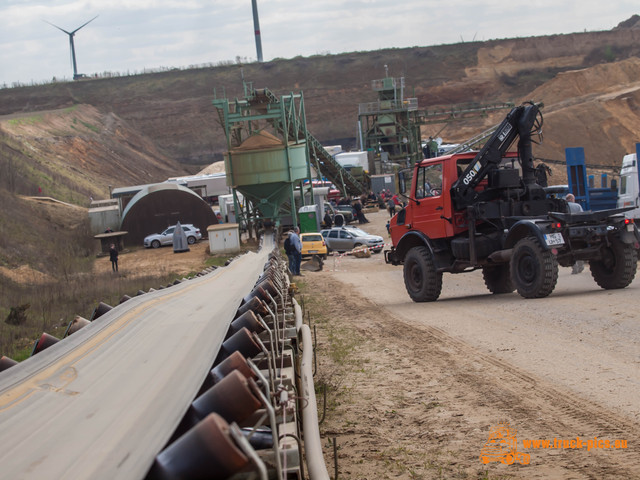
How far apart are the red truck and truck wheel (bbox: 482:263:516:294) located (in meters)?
0.02

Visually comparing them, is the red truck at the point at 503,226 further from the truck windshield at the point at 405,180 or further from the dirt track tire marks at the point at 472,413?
the dirt track tire marks at the point at 472,413

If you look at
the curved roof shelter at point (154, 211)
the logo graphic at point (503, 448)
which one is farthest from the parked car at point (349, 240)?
the logo graphic at point (503, 448)

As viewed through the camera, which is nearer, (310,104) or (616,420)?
(616,420)

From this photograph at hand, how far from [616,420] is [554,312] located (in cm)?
665

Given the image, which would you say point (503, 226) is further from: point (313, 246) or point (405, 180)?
point (313, 246)

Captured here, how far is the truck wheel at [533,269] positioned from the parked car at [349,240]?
21.3 metres

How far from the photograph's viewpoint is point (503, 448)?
6773mm

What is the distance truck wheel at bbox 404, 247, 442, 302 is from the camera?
1758 cm

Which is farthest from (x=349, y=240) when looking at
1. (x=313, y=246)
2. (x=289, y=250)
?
(x=289, y=250)

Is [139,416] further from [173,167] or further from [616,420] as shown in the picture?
[173,167]

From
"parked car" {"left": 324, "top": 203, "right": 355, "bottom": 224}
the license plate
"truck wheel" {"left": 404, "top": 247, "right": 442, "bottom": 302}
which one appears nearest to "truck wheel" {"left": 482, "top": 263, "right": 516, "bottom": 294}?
"truck wheel" {"left": 404, "top": 247, "right": 442, "bottom": 302}

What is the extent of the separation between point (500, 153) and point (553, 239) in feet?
8.33

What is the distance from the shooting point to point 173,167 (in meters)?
106

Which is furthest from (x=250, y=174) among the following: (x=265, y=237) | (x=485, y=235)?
(x=485, y=235)
